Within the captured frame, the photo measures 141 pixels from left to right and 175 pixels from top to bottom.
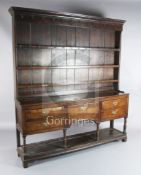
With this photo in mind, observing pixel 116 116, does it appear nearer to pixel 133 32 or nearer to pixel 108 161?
pixel 108 161

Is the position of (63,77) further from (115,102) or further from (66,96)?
(115,102)

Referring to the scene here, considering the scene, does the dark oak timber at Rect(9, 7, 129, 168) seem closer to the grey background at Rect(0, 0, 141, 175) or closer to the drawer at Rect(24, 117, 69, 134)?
the drawer at Rect(24, 117, 69, 134)

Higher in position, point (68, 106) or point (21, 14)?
point (21, 14)

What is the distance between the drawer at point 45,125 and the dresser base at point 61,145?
310mm

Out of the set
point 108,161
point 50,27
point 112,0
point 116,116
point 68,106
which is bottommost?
point 108,161

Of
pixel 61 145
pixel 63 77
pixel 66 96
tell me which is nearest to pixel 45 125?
pixel 61 145

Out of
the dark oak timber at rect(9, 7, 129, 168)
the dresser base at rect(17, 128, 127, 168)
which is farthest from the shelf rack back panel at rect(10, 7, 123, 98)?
the dresser base at rect(17, 128, 127, 168)

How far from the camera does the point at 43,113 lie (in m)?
2.74

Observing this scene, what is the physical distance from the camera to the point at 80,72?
340 centimetres

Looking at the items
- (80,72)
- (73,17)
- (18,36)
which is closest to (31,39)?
(18,36)

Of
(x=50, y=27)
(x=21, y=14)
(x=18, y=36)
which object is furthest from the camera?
(x=50, y=27)

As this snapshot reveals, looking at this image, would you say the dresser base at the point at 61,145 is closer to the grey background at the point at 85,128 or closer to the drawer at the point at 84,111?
the grey background at the point at 85,128

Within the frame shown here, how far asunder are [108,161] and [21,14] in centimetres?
227

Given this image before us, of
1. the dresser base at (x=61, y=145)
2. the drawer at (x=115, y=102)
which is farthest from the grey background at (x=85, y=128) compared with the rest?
the drawer at (x=115, y=102)
